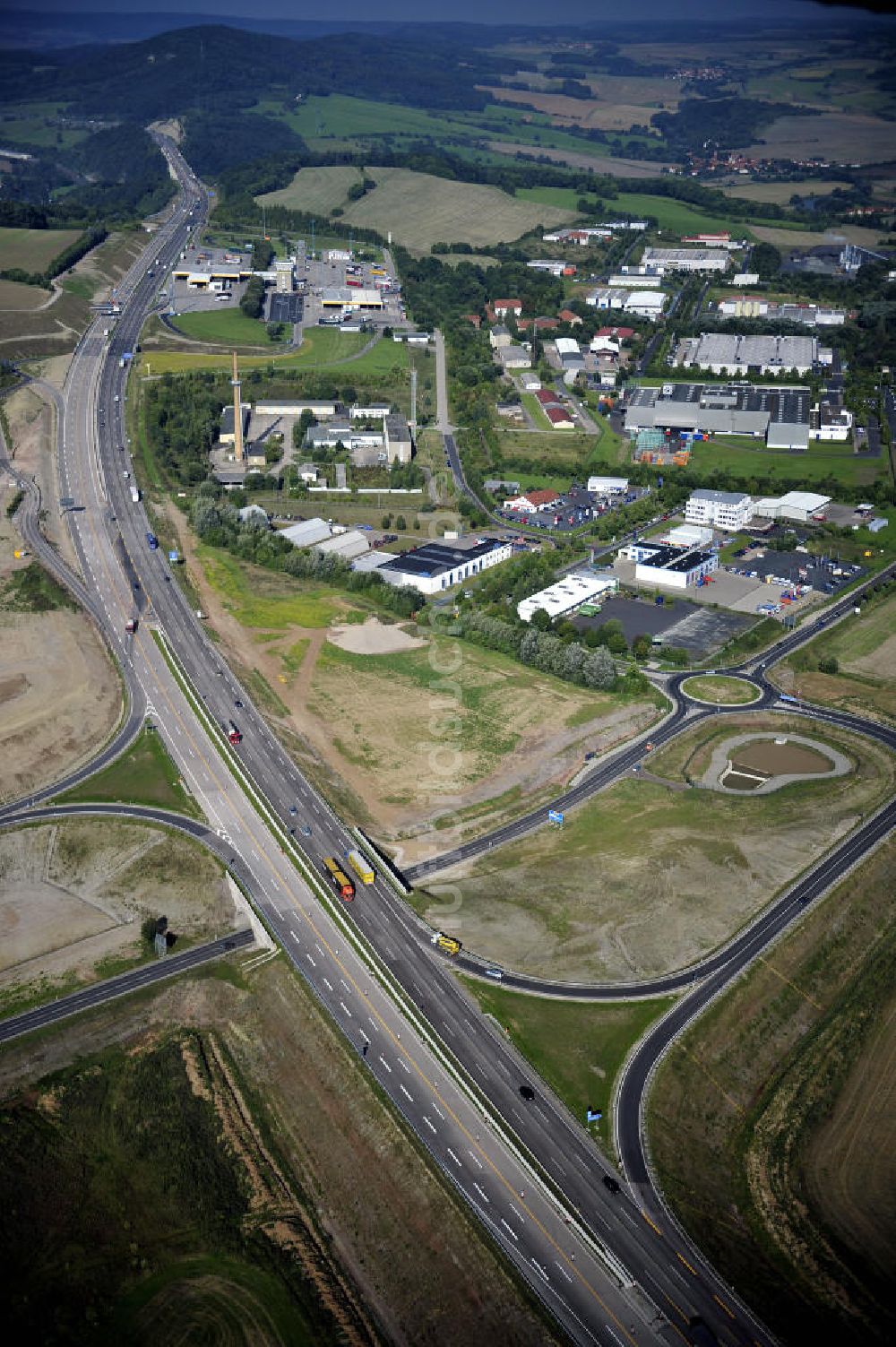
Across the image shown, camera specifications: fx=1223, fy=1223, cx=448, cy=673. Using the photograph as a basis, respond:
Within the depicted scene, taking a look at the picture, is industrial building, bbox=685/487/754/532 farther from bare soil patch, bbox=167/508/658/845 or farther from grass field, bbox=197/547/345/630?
grass field, bbox=197/547/345/630

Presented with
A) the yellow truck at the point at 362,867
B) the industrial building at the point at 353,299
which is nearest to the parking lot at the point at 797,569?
the yellow truck at the point at 362,867

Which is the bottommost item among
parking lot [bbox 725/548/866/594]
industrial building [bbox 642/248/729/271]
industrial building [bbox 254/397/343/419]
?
parking lot [bbox 725/548/866/594]

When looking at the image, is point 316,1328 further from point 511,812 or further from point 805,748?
point 805,748

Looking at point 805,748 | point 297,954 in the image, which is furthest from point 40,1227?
point 805,748

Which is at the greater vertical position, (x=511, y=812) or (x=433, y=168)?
(x=433, y=168)

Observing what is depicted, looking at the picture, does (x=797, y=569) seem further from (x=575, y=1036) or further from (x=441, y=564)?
(x=575, y=1036)

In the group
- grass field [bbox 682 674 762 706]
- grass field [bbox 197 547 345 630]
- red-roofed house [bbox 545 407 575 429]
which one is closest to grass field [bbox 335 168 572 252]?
red-roofed house [bbox 545 407 575 429]

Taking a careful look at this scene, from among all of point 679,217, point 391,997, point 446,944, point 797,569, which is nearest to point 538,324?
point 797,569

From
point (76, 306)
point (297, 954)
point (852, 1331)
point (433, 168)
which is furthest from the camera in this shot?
point (433, 168)
